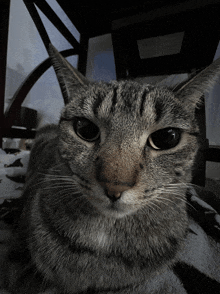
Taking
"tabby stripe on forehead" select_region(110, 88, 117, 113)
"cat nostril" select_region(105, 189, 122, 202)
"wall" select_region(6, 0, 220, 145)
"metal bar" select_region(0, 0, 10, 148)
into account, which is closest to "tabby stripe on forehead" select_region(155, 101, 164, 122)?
"tabby stripe on forehead" select_region(110, 88, 117, 113)

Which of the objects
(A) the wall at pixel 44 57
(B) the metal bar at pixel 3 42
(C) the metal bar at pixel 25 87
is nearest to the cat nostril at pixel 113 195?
(A) the wall at pixel 44 57

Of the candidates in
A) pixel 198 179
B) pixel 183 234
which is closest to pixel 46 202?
pixel 183 234

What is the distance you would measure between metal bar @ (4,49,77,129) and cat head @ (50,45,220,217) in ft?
2.13

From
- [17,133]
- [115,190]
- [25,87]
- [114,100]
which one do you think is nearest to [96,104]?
[114,100]

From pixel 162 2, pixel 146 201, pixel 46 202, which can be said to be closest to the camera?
pixel 146 201

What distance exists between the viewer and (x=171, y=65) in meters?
0.97

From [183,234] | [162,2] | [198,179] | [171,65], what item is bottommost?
[183,234]

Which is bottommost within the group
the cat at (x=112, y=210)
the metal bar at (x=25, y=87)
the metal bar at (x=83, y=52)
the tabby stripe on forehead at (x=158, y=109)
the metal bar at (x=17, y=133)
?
the cat at (x=112, y=210)

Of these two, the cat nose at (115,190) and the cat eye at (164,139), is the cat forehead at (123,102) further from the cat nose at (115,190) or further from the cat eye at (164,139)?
the cat nose at (115,190)

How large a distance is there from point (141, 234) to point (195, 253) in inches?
10.1

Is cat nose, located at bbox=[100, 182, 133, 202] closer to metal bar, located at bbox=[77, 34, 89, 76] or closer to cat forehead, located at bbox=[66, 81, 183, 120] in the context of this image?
cat forehead, located at bbox=[66, 81, 183, 120]

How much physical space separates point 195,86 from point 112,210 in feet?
1.51

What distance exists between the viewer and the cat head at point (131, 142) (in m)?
0.38

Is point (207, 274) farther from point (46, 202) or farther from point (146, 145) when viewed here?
point (46, 202)
